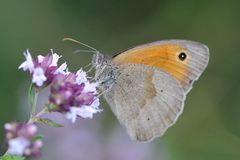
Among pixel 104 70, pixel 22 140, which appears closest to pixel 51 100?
pixel 22 140

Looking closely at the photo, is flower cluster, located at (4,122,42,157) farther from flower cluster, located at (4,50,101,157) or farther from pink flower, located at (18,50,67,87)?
pink flower, located at (18,50,67,87)

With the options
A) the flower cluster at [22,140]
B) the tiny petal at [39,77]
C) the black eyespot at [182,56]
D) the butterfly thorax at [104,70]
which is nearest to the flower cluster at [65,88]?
the tiny petal at [39,77]

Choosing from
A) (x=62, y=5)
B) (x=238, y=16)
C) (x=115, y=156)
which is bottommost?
(x=115, y=156)

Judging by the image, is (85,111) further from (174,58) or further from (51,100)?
(174,58)

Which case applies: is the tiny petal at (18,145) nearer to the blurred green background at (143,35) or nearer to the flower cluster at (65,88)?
the flower cluster at (65,88)

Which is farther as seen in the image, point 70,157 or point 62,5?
point 62,5

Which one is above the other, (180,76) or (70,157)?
(180,76)

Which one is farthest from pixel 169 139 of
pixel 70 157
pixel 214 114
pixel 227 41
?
pixel 227 41

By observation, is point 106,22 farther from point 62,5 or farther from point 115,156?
point 115,156

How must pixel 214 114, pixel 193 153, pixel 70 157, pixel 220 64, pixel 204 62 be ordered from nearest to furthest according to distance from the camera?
pixel 204 62
pixel 70 157
pixel 193 153
pixel 214 114
pixel 220 64
